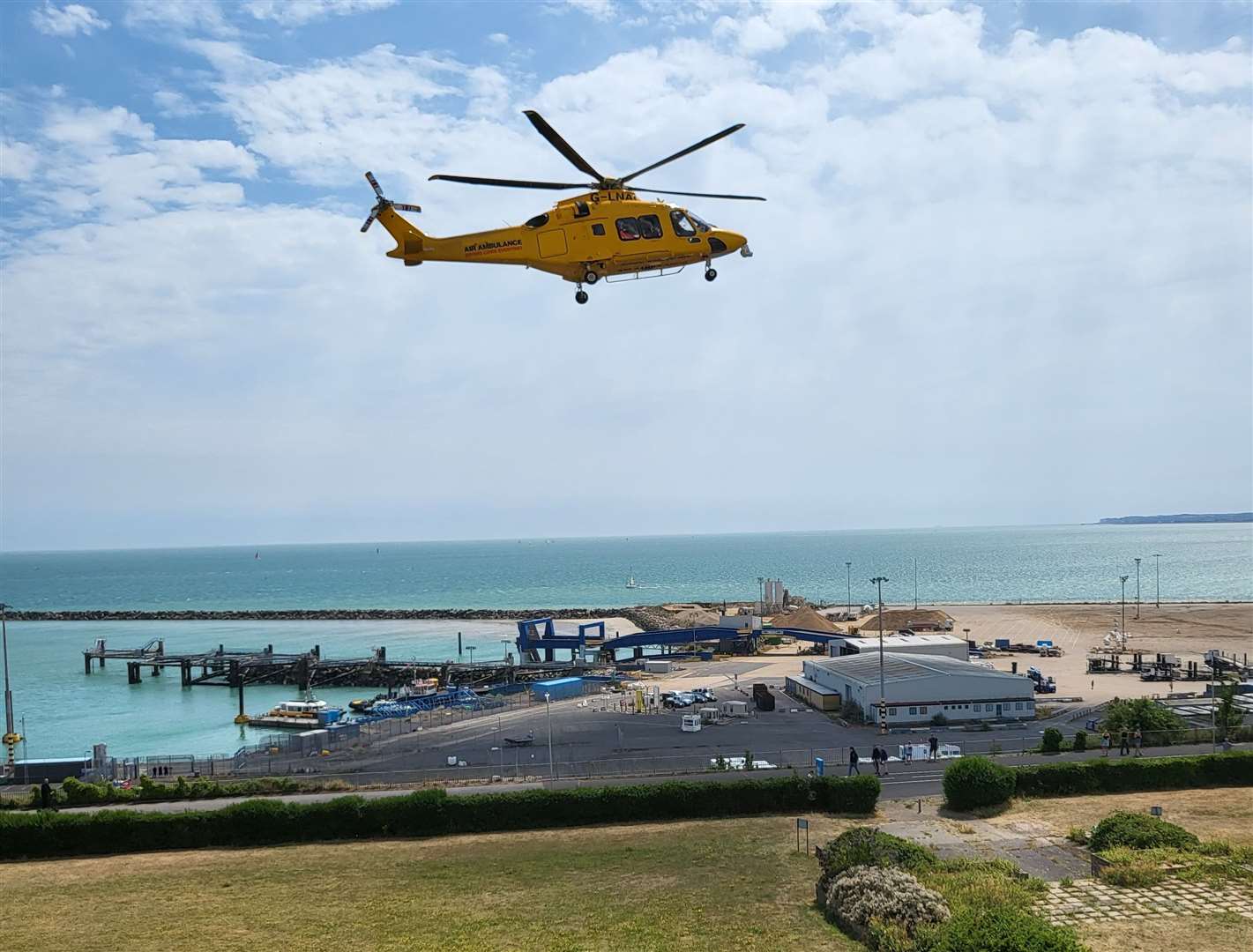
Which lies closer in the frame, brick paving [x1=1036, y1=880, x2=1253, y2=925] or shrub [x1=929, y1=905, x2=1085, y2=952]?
shrub [x1=929, y1=905, x2=1085, y2=952]

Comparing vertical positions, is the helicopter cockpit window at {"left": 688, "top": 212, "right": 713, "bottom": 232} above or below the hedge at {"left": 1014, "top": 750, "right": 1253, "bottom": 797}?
above

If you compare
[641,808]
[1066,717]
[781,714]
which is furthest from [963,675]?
[641,808]

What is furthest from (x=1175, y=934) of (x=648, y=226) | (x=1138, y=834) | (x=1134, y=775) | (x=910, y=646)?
(x=910, y=646)

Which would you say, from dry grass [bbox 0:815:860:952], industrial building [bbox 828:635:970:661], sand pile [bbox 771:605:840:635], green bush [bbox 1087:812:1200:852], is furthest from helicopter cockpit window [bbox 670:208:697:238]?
sand pile [bbox 771:605:840:635]

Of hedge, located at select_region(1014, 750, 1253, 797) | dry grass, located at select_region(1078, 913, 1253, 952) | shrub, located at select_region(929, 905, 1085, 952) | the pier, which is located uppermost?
shrub, located at select_region(929, 905, 1085, 952)

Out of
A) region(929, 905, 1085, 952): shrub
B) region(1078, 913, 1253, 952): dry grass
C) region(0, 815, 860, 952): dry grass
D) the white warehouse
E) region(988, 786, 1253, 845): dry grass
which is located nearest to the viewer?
region(929, 905, 1085, 952): shrub

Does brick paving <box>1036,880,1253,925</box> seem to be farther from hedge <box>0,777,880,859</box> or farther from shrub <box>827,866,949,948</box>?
hedge <box>0,777,880,859</box>
